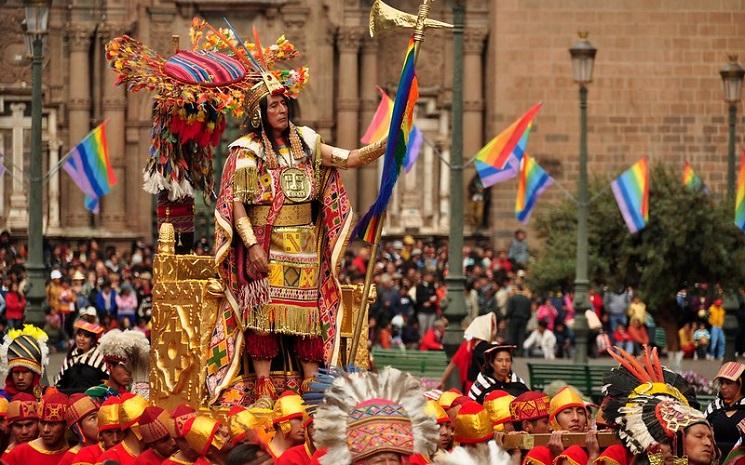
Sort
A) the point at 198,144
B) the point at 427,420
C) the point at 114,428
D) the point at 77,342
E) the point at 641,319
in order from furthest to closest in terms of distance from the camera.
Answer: the point at 641,319 → the point at 77,342 → the point at 198,144 → the point at 114,428 → the point at 427,420

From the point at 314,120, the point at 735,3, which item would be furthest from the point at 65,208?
the point at 735,3

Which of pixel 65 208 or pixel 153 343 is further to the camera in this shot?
pixel 65 208

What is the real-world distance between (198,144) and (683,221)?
21695 millimetres

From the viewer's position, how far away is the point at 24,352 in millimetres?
16703

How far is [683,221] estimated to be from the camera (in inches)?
1516

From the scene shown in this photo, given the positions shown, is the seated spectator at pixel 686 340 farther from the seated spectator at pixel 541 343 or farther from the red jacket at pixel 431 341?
the red jacket at pixel 431 341

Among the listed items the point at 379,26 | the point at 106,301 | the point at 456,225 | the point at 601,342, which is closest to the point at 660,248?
the point at 601,342

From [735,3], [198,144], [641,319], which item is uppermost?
[735,3]

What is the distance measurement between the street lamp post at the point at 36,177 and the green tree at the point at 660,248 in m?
11.3

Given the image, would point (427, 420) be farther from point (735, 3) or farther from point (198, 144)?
point (735, 3)

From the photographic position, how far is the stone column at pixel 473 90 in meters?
48.0

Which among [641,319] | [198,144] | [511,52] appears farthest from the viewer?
[511,52]

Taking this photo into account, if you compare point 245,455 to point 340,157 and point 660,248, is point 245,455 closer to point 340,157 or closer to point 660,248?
point 340,157

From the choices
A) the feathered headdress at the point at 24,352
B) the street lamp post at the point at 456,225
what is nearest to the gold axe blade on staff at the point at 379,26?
the feathered headdress at the point at 24,352
